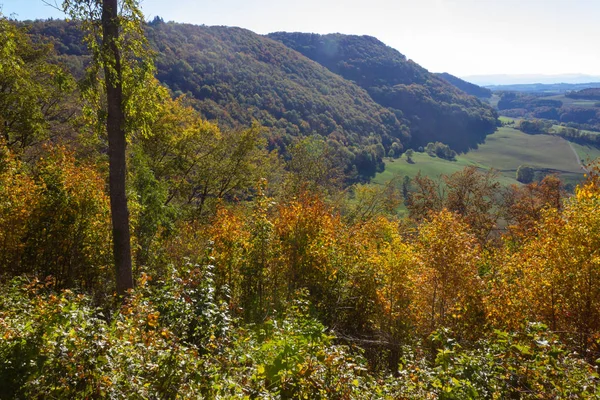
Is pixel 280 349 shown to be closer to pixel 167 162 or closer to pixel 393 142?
pixel 167 162

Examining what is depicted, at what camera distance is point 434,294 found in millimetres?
12016

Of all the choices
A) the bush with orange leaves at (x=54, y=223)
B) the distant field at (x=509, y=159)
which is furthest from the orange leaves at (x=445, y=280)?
the distant field at (x=509, y=159)

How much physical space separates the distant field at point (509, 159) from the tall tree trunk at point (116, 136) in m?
118

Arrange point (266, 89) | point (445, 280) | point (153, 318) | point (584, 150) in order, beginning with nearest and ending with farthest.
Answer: point (153, 318) < point (445, 280) < point (266, 89) < point (584, 150)

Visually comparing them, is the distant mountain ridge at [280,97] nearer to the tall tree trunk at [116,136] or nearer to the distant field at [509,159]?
the distant field at [509,159]

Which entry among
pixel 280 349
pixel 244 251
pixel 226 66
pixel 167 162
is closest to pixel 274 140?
pixel 226 66

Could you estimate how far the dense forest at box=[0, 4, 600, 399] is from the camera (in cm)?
498

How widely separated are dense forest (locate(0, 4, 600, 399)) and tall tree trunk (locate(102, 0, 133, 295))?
50 millimetres

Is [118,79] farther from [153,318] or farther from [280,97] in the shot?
[280,97]

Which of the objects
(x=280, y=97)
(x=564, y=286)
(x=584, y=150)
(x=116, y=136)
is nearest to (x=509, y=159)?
(x=584, y=150)

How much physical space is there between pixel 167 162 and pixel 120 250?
51.7 feet

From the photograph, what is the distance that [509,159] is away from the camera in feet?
536

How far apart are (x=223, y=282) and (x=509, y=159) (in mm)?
181605

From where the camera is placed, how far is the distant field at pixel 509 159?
13375cm
